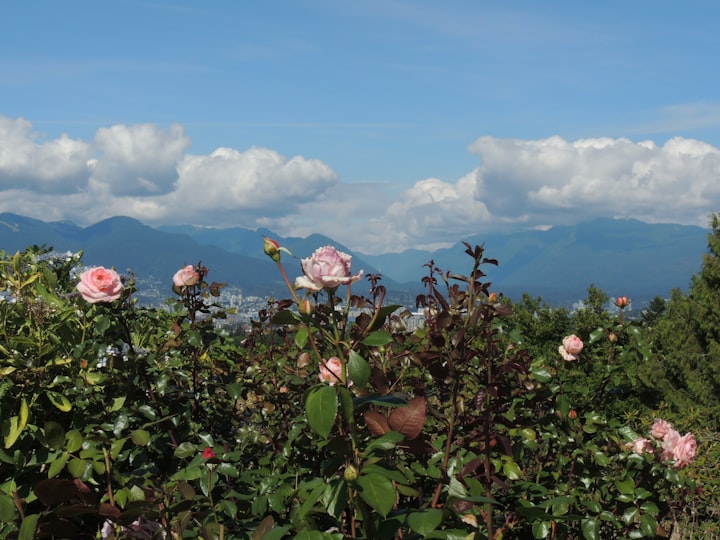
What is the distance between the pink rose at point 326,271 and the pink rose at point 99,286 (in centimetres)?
125

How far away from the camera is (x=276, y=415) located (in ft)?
11.0

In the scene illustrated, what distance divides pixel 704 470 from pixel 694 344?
4632mm

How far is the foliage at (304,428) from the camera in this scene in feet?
5.52

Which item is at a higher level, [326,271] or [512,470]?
[326,271]

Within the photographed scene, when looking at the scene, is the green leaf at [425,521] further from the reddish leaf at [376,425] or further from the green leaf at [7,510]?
the green leaf at [7,510]

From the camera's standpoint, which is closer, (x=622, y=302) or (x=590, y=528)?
(x=590, y=528)

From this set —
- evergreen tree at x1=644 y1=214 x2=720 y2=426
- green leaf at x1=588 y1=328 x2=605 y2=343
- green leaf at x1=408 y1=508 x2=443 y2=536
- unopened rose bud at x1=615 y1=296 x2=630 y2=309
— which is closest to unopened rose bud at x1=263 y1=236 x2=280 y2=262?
green leaf at x1=408 y1=508 x2=443 y2=536

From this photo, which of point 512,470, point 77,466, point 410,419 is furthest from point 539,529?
point 77,466

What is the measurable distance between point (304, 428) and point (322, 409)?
1.52 m

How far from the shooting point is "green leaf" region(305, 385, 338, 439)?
133 centimetres

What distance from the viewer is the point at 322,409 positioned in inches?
53.6

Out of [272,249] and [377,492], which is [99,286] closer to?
[272,249]

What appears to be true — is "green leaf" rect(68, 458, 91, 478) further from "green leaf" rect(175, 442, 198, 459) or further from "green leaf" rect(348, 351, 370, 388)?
"green leaf" rect(348, 351, 370, 388)

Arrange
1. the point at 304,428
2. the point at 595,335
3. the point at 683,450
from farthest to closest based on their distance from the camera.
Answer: the point at 595,335, the point at 304,428, the point at 683,450
